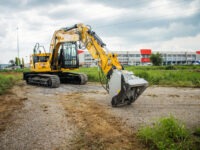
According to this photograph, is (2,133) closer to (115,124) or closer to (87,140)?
(87,140)

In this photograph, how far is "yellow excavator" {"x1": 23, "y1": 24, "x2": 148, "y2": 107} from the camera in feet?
27.8

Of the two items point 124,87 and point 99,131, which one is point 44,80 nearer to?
point 124,87

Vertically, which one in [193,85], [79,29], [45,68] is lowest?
[193,85]

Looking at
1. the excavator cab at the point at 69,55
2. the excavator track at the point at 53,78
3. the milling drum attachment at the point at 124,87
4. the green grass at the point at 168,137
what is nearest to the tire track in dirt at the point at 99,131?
the green grass at the point at 168,137

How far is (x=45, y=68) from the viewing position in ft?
55.4

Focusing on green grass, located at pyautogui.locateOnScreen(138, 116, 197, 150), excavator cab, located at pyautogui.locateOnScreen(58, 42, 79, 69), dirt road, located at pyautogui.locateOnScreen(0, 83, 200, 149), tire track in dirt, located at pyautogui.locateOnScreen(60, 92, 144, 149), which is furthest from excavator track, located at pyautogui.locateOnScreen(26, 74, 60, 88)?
green grass, located at pyautogui.locateOnScreen(138, 116, 197, 150)

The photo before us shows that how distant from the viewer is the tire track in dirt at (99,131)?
4.94m

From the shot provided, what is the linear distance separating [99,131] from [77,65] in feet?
33.2

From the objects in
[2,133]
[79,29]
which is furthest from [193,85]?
[2,133]

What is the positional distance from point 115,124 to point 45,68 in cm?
1155

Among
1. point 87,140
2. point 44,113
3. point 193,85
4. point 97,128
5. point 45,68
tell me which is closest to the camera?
point 87,140

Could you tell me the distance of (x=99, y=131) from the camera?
232 inches

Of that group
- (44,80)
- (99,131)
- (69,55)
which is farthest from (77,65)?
(99,131)

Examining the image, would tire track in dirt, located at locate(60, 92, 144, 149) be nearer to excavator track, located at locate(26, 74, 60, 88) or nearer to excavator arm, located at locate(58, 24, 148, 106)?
excavator arm, located at locate(58, 24, 148, 106)
